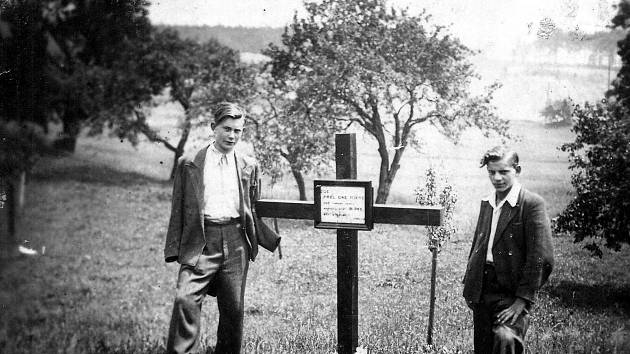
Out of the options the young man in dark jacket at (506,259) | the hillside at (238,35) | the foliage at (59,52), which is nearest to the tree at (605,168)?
the young man in dark jacket at (506,259)

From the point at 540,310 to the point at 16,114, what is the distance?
5576 millimetres

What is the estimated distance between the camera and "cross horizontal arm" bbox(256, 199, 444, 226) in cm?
393

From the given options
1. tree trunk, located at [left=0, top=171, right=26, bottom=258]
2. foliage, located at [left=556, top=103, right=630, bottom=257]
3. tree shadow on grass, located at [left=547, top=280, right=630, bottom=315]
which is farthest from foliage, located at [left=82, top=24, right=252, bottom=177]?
tree shadow on grass, located at [left=547, top=280, right=630, bottom=315]

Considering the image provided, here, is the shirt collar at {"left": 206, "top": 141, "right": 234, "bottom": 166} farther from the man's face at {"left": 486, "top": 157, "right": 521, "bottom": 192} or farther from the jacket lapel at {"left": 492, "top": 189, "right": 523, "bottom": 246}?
the jacket lapel at {"left": 492, "top": 189, "right": 523, "bottom": 246}

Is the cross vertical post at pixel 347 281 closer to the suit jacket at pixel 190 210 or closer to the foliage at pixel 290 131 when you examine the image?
the suit jacket at pixel 190 210

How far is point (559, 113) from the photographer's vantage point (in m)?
6.21

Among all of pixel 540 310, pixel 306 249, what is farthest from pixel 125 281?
pixel 540 310

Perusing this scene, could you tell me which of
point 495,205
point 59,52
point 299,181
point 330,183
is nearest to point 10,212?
point 59,52

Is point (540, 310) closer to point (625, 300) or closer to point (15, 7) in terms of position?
point (625, 300)

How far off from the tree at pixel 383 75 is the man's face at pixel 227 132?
4.24 meters

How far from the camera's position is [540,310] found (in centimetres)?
537

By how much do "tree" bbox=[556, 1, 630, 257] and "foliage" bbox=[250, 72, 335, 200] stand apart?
420 centimetres

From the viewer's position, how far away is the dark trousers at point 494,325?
10.4 ft

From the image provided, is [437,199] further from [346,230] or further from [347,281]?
[347,281]
